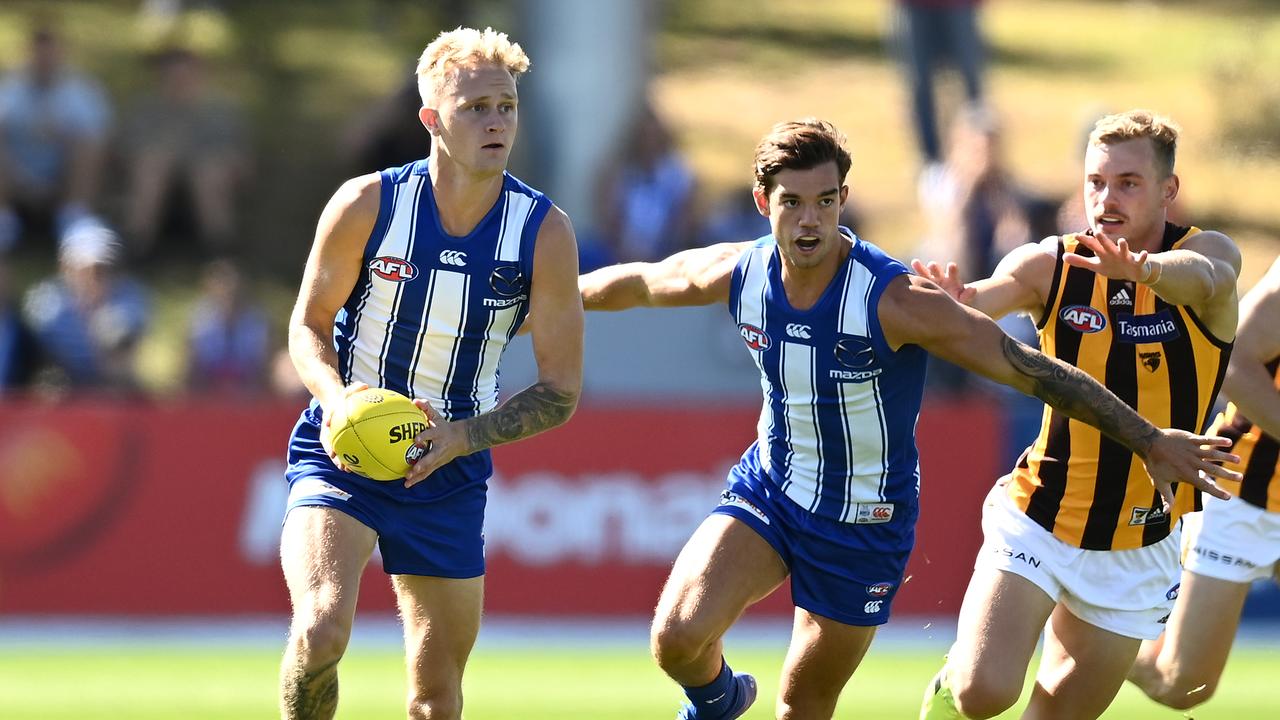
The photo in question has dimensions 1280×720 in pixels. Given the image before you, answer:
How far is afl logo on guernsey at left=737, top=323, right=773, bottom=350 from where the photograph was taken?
6.52 m

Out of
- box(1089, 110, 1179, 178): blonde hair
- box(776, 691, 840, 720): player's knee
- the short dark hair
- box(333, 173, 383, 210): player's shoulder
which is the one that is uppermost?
box(1089, 110, 1179, 178): blonde hair

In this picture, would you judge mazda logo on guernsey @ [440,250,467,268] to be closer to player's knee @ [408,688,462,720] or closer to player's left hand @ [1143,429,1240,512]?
player's knee @ [408,688,462,720]

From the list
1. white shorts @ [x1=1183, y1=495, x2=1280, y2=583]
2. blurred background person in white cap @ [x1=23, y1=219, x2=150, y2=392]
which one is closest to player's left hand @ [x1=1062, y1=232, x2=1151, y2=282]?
white shorts @ [x1=1183, y1=495, x2=1280, y2=583]

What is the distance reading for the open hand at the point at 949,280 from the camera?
20.7ft

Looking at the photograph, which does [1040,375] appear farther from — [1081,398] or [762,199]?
[762,199]

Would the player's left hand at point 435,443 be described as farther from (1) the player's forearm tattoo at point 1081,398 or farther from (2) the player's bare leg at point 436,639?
(1) the player's forearm tattoo at point 1081,398

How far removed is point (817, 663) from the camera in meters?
6.57

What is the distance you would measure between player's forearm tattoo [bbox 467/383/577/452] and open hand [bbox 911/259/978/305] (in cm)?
130

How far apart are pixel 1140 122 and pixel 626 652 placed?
619 centimetres

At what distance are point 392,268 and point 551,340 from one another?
61cm

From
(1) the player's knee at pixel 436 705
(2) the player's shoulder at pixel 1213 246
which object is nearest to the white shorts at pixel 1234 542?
(2) the player's shoulder at pixel 1213 246

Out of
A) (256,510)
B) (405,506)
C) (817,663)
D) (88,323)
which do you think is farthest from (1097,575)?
(88,323)

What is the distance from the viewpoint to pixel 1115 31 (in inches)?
974

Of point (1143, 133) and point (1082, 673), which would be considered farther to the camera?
point (1082, 673)
